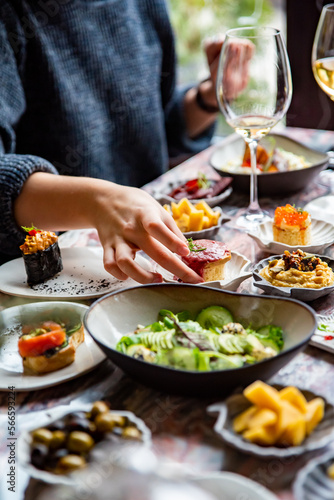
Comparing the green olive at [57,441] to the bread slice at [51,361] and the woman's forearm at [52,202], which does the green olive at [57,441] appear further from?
the woman's forearm at [52,202]

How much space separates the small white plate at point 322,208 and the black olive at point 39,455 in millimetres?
950

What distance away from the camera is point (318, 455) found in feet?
2.13

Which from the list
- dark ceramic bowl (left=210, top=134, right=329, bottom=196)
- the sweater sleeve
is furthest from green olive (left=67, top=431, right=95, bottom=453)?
dark ceramic bowl (left=210, top=134, right=329, bottom=196)

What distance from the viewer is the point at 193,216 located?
1.30 m

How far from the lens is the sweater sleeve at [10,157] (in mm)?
1339

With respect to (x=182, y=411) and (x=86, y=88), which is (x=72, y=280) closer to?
(x=182, y=411)

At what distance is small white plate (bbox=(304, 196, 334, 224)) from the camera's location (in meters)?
1.38

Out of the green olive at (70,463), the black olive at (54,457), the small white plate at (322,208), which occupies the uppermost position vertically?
the green olive at (70,463)

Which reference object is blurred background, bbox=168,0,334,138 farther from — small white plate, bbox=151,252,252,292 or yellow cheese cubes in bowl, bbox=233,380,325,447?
yellow cheese cubes in bowl, bbox=233,380,325,447

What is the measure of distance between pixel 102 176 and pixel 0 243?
74 cm

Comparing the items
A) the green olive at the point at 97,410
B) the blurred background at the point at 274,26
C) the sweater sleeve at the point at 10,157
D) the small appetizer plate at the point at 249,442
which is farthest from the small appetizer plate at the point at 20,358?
the blurred background at the point at 274,26

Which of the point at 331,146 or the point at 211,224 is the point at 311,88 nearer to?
the point at 331,146

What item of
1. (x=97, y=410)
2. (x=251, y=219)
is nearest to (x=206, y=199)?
(x=251, y=219)

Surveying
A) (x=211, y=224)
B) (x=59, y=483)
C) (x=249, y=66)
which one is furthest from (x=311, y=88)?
(x=59, y=483)
